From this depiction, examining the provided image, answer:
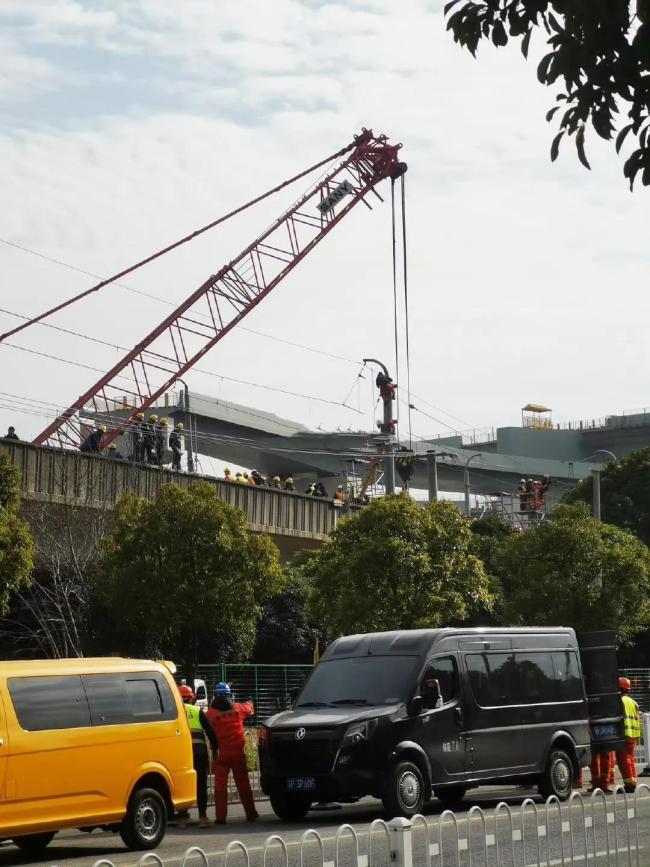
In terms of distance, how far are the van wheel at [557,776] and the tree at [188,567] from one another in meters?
13.7

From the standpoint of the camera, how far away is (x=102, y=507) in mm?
42625

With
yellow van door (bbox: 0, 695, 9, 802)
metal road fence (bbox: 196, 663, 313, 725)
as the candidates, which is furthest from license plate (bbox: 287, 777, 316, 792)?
metal road fence (bbox: 196, 663, 313, 725)

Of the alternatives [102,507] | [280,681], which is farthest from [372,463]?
[280,681]

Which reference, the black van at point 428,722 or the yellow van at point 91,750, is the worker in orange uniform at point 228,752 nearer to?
the black van at point 428,722

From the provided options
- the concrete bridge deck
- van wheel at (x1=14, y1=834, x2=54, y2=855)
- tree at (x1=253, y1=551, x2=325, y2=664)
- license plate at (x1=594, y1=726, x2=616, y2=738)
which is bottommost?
van wheel at (x1=14, y1=834, x2=54, y2=855)

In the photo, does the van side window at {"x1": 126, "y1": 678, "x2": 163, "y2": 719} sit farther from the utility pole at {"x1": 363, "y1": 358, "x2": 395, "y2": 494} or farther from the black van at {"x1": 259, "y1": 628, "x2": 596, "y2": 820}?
the utility pole at {"x1": 363, "y1": 358, "x2": 395, "y2": 494}

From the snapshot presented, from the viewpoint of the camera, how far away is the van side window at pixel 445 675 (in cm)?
1770

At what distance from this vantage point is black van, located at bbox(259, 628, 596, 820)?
655 inches

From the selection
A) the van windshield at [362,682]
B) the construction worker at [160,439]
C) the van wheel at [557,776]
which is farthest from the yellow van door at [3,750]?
the construction worker at [160,439]

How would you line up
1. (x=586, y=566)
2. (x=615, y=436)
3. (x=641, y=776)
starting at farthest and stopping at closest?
(x=615, y=436) < (x=586, y=566) < (x=641, y=776)

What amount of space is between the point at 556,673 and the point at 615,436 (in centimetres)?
10809

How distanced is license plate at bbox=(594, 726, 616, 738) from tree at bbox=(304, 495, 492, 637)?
40.7 ft

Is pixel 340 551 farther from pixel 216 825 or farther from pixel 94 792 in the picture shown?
pixel 94 792

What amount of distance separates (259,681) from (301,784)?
1102 cm
